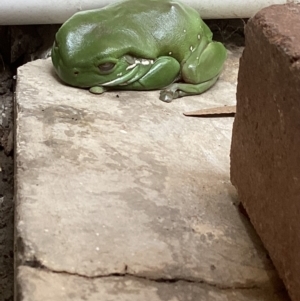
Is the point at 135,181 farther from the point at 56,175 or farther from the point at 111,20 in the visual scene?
the point at 111,20

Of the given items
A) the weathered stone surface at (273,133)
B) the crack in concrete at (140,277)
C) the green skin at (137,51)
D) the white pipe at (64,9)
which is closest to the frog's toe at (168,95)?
the green skin at (137,51)

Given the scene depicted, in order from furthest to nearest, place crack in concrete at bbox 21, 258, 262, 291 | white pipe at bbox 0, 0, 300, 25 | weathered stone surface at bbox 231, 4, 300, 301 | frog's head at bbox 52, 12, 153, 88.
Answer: white pipe at bbox 0, 0, 300, 25, frog's head at bbox 52, 12, 153, 88, crack in concrete at bbox 21, 258, 262, 291, weathered stone surface at bbox 231, 4, 300, 301

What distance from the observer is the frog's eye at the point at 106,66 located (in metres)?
1.66

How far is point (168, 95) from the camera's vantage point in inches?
66.8

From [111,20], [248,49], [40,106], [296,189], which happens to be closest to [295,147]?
[296,189]

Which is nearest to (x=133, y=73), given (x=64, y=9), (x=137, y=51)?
(x=137, y=51)

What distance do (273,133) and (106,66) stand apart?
82 centimetres

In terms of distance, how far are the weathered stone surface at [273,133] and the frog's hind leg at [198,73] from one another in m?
0.64

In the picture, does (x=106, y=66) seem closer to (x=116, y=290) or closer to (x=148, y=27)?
(x=148, y=27)

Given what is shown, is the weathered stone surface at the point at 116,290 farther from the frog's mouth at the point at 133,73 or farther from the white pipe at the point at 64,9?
the white pipe at the point at 64,9

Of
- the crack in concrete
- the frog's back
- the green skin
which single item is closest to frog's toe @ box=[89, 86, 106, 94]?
the green skin

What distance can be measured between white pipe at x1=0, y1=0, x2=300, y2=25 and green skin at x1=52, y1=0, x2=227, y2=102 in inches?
6.6

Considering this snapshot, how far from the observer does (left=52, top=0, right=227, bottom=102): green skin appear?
166 centimetres

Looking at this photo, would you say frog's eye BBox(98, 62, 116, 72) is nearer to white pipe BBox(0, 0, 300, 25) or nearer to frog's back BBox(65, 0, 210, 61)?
frog's back BBox(65, 0, 210, 61)
